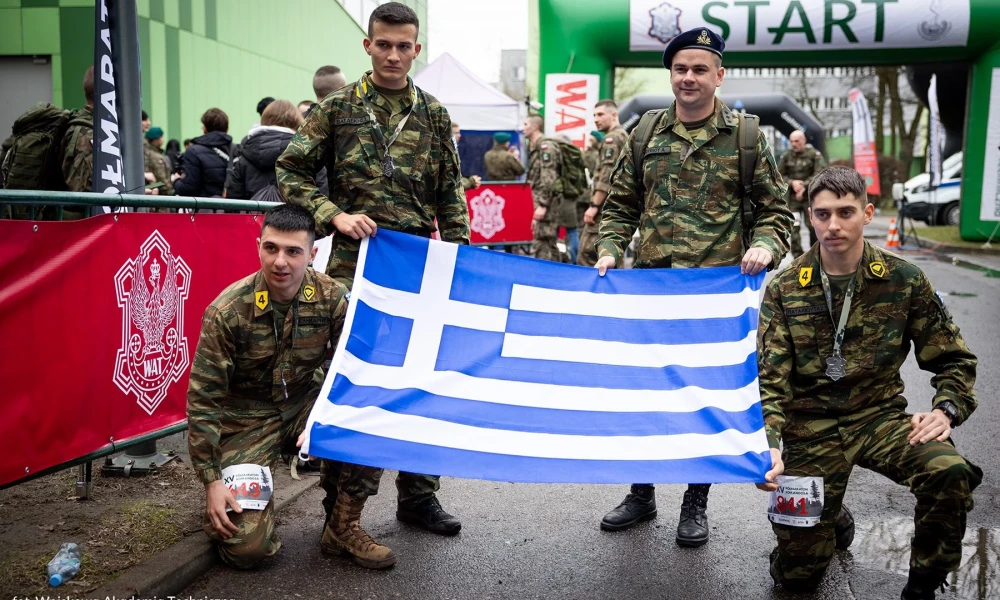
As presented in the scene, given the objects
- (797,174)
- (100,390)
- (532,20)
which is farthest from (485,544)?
(532,20)

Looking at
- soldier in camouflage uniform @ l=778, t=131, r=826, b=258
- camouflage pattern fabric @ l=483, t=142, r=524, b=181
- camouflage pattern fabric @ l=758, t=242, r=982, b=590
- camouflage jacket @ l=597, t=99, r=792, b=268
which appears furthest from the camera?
soldier in camouflage uniform @ l=778, t=131, r=826, b=258

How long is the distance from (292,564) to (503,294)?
1.46 m

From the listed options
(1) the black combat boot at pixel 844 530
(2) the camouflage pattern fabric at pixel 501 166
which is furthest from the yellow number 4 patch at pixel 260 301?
(2) the camouflage pattern fabric at pixel 501 166

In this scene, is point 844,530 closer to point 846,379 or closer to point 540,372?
point 846,379

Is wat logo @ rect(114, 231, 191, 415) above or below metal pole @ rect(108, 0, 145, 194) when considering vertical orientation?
below

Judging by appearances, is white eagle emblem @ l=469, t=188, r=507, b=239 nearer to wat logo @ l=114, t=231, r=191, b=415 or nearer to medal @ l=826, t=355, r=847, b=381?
wat logo @ l=114, t=231, r=191, b=415

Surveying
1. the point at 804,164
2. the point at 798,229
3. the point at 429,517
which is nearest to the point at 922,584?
the point at 429,517

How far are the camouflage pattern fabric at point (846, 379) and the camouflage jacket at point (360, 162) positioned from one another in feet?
5.55

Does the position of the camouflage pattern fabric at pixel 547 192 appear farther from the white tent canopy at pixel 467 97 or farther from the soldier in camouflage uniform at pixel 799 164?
the white tent canopy at pixel 467 97

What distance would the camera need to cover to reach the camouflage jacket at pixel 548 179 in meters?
13.1

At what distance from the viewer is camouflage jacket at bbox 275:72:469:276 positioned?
14.6 ft

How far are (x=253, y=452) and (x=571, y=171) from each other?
10100 mm

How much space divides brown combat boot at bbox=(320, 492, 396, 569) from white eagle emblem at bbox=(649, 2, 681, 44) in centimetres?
1534

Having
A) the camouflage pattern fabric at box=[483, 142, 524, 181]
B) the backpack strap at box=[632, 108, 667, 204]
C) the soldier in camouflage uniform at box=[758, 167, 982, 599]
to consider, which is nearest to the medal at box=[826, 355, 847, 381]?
the soldier in camouflage uniform at box=[758, 167, 982, 599]
